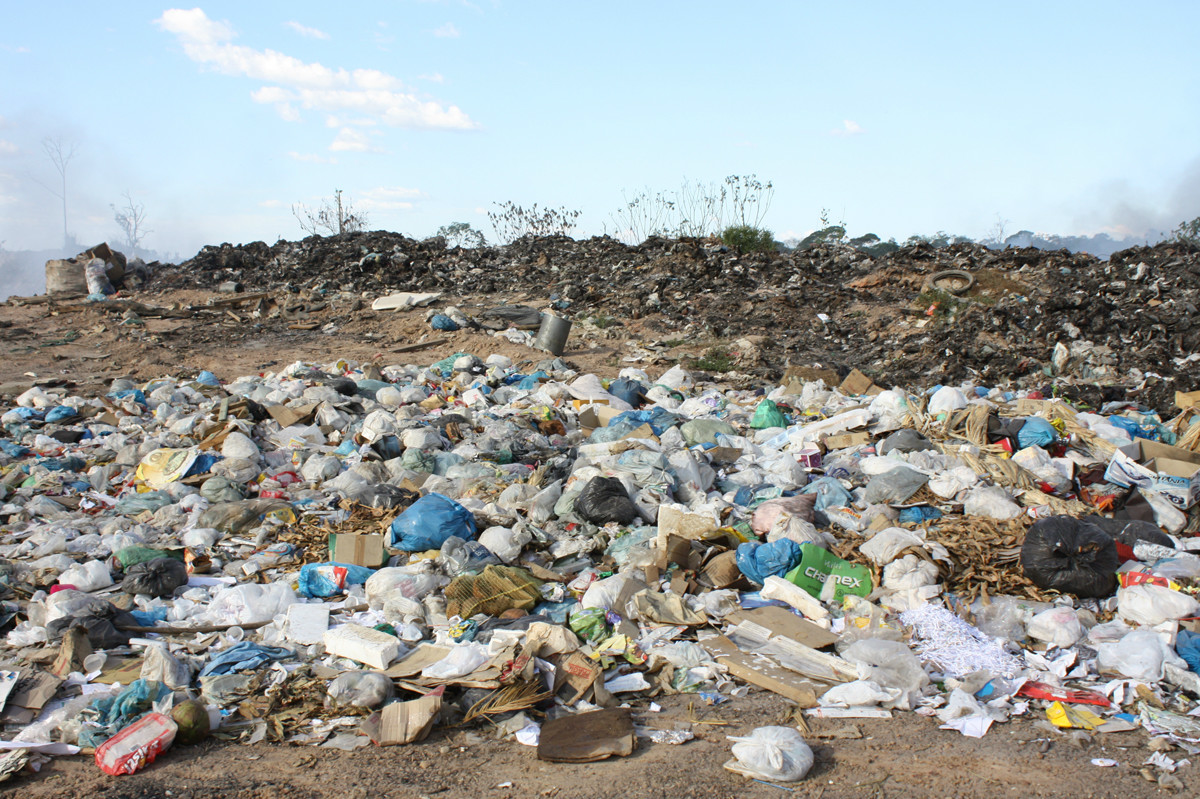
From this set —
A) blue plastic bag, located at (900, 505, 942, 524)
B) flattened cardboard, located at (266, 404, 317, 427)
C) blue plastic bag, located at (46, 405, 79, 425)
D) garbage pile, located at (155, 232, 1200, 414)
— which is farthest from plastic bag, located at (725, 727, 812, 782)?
blue plastic bag, located at (46, 405, 79, 425)

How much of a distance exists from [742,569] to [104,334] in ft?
33.1

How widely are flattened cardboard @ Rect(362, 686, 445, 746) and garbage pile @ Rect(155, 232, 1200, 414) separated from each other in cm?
634

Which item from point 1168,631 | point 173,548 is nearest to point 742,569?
point 1168,631

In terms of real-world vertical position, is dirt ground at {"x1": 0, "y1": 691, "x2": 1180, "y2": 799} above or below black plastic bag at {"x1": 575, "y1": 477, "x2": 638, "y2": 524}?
below

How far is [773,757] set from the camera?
2.21m

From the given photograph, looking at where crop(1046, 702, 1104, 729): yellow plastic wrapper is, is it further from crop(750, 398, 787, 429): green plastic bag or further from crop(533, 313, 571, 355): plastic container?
crop(533, 313, 571, 355): plastic container

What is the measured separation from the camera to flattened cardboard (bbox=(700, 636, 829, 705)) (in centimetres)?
271

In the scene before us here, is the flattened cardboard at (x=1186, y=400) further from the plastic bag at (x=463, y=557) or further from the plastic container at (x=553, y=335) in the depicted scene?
the plastic container at (x=553, y=335)

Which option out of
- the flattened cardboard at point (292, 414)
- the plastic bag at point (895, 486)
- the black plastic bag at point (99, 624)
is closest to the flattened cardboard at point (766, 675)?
the plastic bag at point (895, 486)

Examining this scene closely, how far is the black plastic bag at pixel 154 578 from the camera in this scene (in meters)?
3.45

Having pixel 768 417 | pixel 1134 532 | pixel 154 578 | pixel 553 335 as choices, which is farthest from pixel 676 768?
pixel 553 335

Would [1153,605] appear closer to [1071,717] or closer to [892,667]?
[1071,717]

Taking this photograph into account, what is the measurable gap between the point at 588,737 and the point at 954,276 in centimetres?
1050

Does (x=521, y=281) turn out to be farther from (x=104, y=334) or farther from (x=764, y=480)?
(x=764, y=480)
